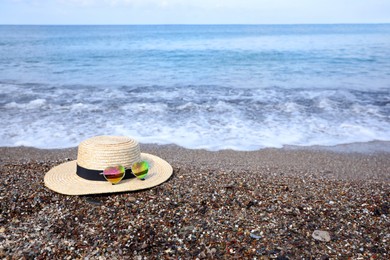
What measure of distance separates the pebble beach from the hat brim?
0.29 feet

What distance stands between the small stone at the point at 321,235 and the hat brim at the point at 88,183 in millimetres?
1685

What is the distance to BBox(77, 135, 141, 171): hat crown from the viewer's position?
150 inches

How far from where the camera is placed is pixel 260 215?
3512 millimetres

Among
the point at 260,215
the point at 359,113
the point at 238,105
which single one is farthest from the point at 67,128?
the point at 359,113

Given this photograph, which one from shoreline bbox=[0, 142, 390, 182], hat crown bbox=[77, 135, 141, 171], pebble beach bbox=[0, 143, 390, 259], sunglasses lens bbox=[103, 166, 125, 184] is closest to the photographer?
pebble beach bbox=[0, 143, 390, 259]

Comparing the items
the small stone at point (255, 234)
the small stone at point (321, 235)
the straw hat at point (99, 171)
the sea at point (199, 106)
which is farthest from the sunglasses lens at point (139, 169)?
the sea at point (199, 106)

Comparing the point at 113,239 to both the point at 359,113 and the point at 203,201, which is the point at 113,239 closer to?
the point at 203,201

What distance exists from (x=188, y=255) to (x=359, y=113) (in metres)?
7.65

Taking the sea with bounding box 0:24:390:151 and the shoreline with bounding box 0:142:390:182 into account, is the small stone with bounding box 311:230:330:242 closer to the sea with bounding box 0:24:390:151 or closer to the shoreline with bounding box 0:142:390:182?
the shoreline with bounding box 0:142:390:182

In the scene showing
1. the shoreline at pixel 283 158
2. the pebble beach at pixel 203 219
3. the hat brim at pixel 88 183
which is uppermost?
the hat brim at pixel 88 183

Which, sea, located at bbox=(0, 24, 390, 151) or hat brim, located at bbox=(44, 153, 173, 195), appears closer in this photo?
hat brim, located at bbox=(44, 153, 173, 195)

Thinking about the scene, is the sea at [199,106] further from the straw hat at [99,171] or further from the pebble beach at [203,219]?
the straw hat at [99,171]

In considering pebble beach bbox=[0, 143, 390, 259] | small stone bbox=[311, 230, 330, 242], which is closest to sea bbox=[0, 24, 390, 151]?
pebble beach bbox=[0, 143, 390, 259]

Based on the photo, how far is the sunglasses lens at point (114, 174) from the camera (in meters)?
3.71
